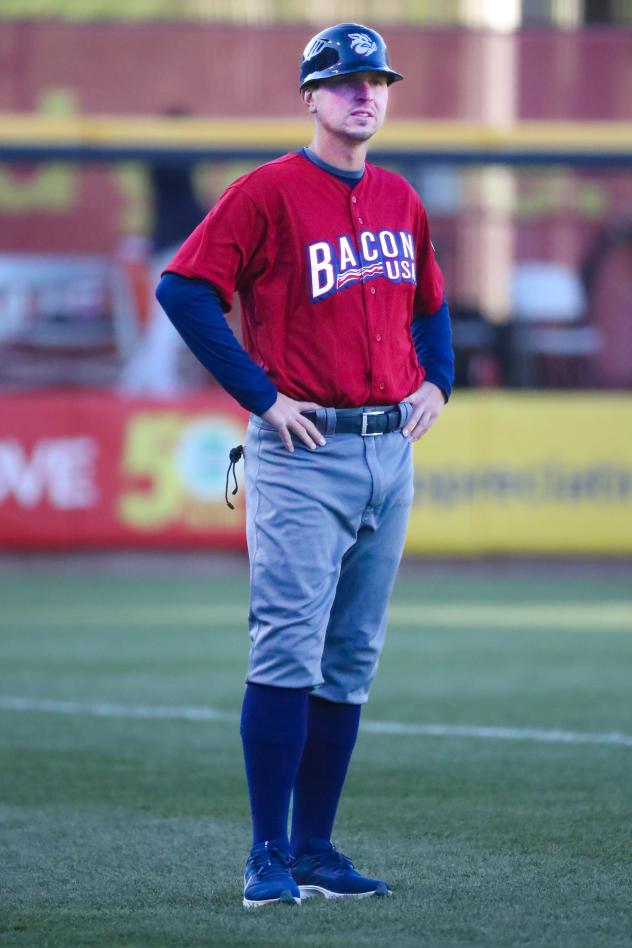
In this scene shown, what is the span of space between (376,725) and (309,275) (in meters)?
3.21

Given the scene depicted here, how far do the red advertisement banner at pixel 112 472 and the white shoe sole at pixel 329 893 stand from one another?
1009cm

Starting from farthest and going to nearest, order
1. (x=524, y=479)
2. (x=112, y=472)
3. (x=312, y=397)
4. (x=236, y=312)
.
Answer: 1. (x=236, y=312)
2. (x=524, y=479)
3. (x=112, y=472)
4. (x=312, y=397)

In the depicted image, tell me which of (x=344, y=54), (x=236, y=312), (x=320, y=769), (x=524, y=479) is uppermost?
(x=344, y=54)

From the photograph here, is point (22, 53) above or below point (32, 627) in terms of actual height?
above

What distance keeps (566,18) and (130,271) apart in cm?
1116

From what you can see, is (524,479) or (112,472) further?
(524,479)

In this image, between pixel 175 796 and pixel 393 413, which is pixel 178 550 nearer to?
pixel 175 796

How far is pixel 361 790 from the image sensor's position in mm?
6008

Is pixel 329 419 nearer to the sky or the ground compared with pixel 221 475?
nearer to the sky

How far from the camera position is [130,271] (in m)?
16.6

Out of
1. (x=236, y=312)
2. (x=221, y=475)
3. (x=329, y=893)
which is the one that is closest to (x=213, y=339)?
(x=329, y=893)

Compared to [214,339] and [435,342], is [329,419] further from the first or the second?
[435,342]

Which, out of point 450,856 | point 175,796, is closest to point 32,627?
point 175,796

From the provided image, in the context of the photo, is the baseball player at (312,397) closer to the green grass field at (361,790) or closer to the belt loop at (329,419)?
the belt loop at (329,419)
